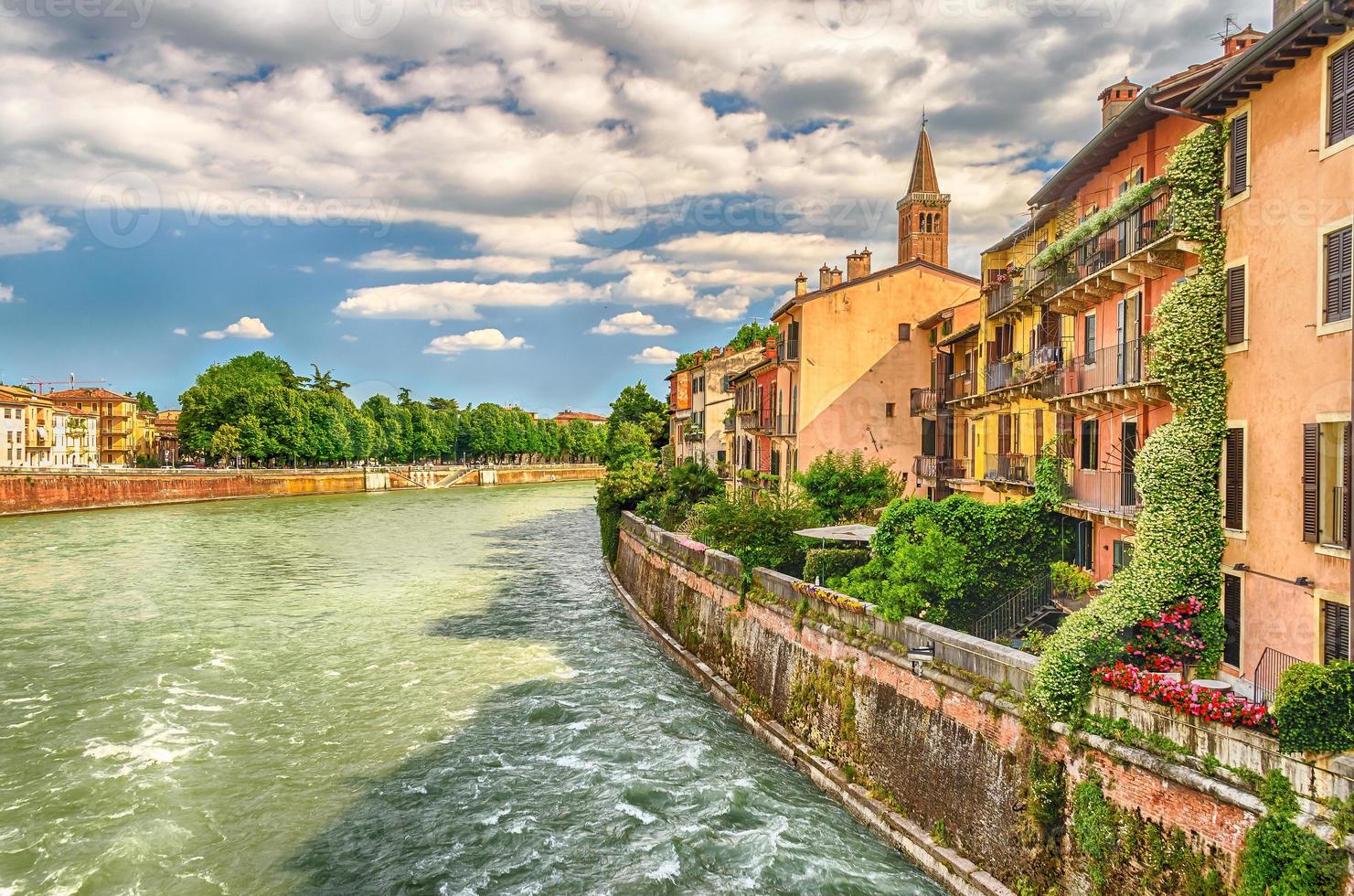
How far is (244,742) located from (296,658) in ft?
23.2

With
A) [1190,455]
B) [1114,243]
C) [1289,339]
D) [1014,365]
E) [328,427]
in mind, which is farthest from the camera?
[328,427]

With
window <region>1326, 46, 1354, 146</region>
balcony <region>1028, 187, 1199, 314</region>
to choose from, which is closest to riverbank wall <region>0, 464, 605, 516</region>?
balcony <region>1028, 187, 1199, 314</region>

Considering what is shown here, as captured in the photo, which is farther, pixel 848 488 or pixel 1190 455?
pixel 848 488

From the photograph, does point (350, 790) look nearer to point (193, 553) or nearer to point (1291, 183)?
point (1291, 183)

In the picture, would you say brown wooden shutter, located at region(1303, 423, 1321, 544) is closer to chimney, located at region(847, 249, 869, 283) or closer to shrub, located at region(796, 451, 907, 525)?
shrub, located at region(796, 451, 907, 525)

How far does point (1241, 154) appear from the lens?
40.4 ft

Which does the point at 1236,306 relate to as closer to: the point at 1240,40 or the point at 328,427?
the point at 1240,40

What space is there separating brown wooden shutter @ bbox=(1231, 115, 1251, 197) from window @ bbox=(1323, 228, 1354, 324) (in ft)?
6.44

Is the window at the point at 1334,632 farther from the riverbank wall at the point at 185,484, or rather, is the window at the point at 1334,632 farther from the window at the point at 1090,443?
the riverbank wall at the point at 185,484

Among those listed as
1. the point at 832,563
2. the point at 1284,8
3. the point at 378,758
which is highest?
the point at 1284,8

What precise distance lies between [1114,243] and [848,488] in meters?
12.5

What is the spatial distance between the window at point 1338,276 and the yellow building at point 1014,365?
8.32 meters

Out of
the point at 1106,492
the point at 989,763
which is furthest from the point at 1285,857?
the point at 1106,492

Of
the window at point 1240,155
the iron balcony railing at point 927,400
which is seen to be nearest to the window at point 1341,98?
the window at point 1240,155
